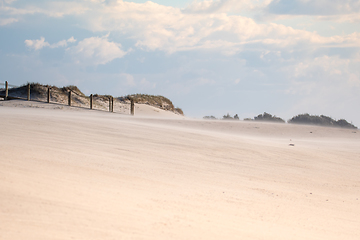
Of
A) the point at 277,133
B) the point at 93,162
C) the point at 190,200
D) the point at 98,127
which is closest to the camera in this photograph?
the point at 190,200

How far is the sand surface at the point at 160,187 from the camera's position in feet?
13.9

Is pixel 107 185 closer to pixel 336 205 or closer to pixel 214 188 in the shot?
pixel 214 188

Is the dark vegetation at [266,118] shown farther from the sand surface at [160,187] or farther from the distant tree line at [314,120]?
the sand surface at [160,187]

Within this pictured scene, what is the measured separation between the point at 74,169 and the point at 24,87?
97.2 ft

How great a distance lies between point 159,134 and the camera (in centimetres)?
1302

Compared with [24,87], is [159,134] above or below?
below

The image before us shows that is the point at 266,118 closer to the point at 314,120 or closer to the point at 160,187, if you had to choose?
the point at 314,120

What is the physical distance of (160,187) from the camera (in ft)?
20.7

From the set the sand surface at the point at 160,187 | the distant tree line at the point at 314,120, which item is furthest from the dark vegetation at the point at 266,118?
the sand surface at the point at 160,187

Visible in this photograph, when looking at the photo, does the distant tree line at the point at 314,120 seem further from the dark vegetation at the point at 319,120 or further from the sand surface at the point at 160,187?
the sand surface at the point at 160,187

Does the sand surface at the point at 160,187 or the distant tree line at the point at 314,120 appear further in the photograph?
the distant tree line at the point at 314,120

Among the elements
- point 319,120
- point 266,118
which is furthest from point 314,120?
point 266,118

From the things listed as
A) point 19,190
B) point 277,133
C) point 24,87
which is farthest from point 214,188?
point 24,87

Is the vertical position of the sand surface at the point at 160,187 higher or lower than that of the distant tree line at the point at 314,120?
lower
